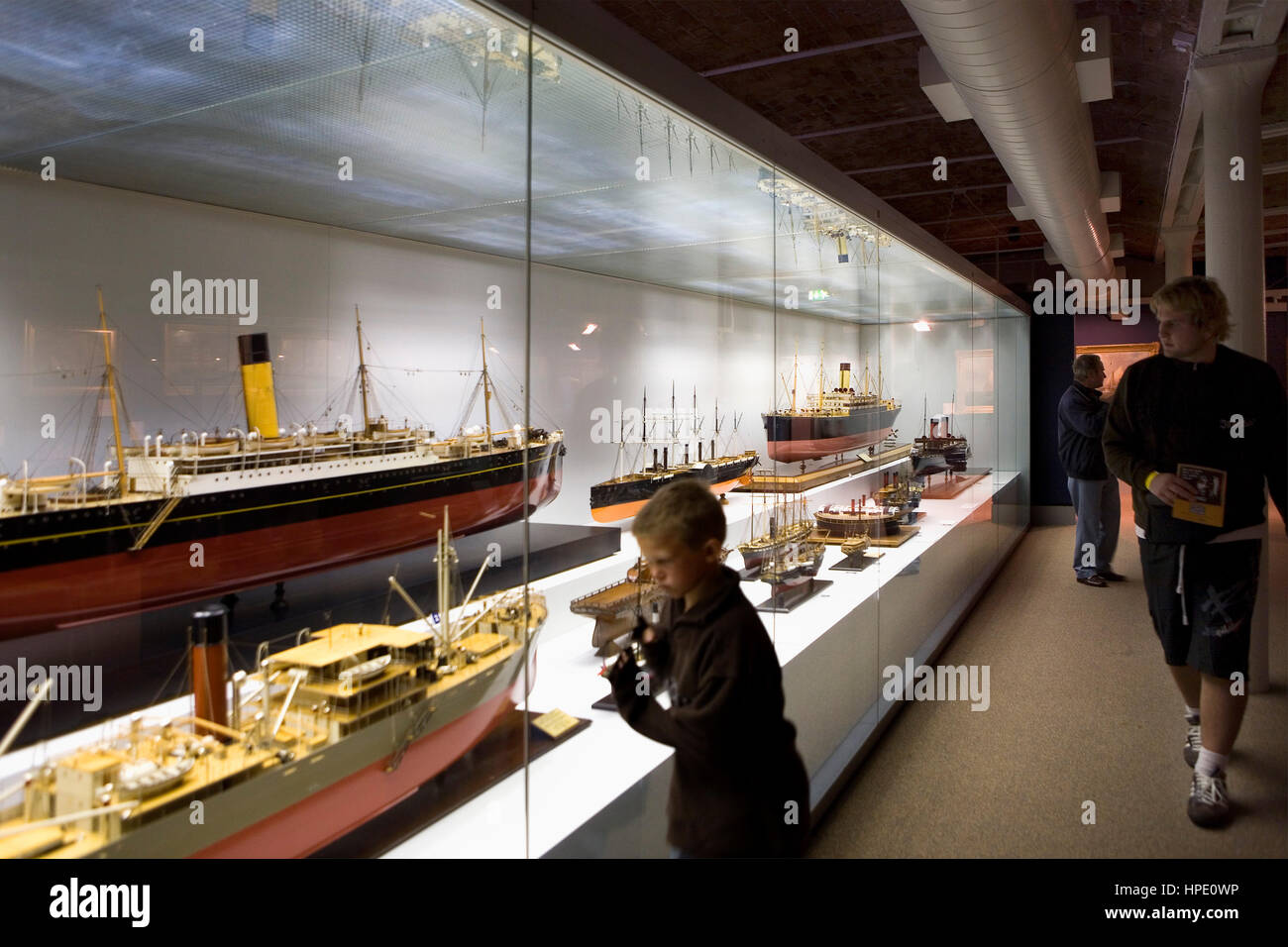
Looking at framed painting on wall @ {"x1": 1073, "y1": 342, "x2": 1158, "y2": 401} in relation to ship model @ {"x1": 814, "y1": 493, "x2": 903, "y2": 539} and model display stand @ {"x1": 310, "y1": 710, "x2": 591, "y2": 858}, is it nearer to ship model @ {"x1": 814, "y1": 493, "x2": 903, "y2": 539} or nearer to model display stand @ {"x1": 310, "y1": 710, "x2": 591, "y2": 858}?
ship model @ {"x1": 814, "y1": 493, "x2": 903, "y2": 539}

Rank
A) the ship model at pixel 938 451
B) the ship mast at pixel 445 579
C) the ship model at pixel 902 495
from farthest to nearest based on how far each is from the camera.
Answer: the ship model at pixel 938 451, the ship model at pixel 902 495, the ship mast at pixel 445 579

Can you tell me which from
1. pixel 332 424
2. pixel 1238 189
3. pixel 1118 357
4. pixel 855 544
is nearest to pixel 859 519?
pixel 855 544

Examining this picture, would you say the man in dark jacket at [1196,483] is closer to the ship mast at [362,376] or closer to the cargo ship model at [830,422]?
the cargo ship model at [830,422]

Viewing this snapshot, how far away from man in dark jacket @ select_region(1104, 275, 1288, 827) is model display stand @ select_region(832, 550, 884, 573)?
1.63 m

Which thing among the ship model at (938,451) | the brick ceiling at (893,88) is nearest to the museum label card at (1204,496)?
the brick ceiling at (893,88)

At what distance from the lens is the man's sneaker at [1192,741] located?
2602 millimetres

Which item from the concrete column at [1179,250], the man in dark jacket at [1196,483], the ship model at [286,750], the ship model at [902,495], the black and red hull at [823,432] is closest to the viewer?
the ship model at [286,750]

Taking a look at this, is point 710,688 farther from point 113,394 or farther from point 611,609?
point 113,394

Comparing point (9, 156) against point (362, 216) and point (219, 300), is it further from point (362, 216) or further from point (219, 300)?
point (362, 216)

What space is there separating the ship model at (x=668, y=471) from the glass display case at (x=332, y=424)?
0.5 inches

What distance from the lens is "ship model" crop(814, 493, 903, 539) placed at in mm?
4262

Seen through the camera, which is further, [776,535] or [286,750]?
[776,535]

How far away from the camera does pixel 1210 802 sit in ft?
8.12

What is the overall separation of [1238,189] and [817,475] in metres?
1.99
